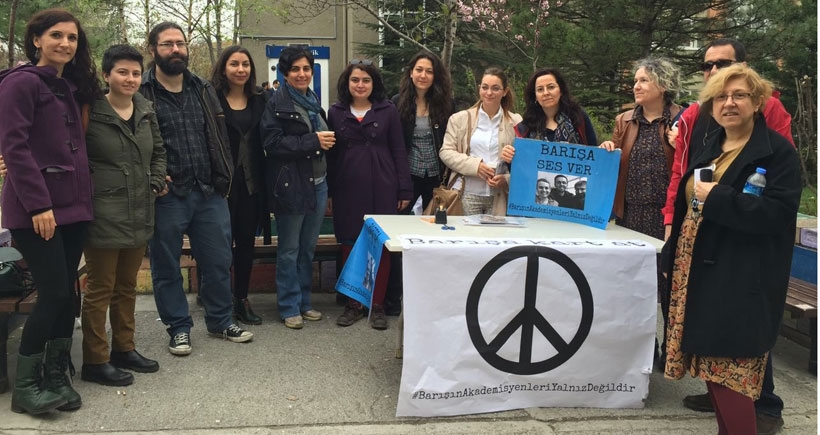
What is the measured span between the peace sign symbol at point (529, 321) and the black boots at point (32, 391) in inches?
77.1

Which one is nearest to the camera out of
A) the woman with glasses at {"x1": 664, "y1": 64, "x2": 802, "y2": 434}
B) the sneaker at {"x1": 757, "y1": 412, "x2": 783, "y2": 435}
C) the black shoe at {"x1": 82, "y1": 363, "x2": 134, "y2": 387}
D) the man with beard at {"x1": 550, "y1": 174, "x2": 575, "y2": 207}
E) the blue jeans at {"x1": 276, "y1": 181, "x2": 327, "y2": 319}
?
the woman with glasses at {"x1": 664, "y1": 64, "x2": 802, "y2": 434}

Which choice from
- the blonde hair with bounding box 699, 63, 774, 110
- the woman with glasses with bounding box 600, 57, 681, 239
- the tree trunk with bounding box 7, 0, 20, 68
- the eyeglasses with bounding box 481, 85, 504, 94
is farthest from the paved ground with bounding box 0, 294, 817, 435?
the tree trunk with bounding box 7, 0, 20, 68

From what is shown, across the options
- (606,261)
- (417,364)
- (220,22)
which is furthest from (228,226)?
(220,22)

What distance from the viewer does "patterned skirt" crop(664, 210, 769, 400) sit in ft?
9.56

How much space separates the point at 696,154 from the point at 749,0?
1111cm

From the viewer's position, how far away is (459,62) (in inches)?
579

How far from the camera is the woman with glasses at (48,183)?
3094mm

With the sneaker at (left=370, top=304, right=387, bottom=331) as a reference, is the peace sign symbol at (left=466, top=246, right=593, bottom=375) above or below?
above

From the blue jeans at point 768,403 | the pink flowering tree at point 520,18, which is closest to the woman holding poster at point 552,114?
the blue jeans at point 768,403

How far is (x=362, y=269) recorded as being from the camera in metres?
4.15

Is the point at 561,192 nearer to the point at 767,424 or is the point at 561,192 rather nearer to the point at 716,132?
the point at 716,132

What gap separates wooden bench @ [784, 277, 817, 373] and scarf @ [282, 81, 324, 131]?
3.03m

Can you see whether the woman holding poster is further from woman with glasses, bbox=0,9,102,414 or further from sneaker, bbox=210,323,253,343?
woman with glasses, bbox=0,9,102,414

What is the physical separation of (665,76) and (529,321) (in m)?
1.59
